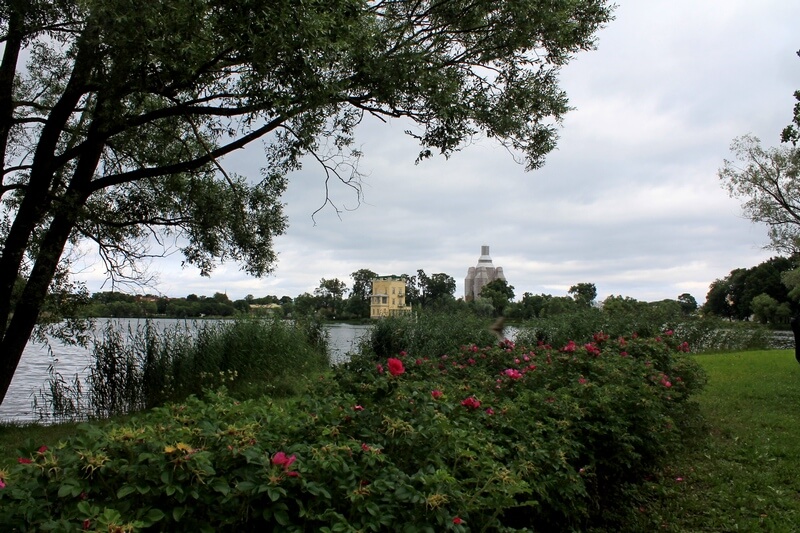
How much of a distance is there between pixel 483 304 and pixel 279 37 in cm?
918

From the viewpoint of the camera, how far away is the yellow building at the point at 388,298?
512 inches

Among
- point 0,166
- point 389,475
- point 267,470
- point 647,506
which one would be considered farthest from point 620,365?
point 0,166

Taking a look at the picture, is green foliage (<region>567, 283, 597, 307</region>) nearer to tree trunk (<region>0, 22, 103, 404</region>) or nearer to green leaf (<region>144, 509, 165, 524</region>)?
tree trunk (<region>0, 22, 103, 404</region>)

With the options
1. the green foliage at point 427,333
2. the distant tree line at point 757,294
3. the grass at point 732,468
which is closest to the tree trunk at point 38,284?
the grass at point 732,468

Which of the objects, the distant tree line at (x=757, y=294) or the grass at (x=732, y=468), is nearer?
the grass at (x=732, y=468)

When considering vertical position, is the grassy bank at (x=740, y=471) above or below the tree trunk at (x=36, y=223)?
below

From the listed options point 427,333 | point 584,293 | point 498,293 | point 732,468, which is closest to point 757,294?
point 584,293

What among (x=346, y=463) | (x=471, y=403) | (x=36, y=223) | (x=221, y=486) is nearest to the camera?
(x=221, y=486)

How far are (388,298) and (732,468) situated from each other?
9403mm

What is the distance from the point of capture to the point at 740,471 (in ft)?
16.7

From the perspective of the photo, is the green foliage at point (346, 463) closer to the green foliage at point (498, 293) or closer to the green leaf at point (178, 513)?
→ the green leaf at point (178, 513)

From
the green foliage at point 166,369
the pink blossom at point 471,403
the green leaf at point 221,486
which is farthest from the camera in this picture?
the green foliage at point 166,369

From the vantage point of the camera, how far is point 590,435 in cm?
365

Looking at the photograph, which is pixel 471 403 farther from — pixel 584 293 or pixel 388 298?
pixel 584 293
